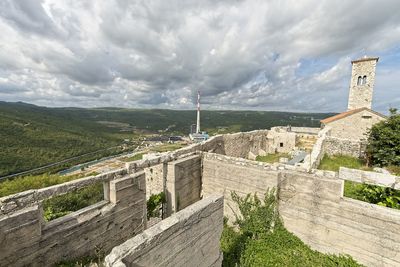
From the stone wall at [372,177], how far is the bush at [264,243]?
2.61m

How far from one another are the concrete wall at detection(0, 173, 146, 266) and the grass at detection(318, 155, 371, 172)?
10635 millimetres

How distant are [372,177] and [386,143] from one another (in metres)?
6.44

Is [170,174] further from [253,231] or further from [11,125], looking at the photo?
[11,125]

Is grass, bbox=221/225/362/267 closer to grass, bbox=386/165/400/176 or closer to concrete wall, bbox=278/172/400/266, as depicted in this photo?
concrete wall, bbox=278/172/400/266

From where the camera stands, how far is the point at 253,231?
26.2ft

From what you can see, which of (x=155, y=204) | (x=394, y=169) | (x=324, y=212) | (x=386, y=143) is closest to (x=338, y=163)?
(x=386, y=143)

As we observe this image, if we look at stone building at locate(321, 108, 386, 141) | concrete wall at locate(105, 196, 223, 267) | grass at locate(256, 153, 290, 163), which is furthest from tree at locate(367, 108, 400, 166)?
concrete wall at locate(105, 196, 223, 267)

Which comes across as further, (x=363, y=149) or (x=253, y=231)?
(x=363, y=149)

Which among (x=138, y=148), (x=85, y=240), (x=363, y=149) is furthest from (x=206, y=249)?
(x=138, y=148)

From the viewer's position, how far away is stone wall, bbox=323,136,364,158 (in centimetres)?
1395

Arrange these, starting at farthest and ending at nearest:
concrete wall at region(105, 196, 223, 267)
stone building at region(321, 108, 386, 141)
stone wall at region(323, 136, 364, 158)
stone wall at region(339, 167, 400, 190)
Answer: stone building at region(321, 108, 386, 141) → stone wall at region(323, 136, 364, 158) → stone wall at region(339, 167, 400, 190) → concrete wall at region(105, 196, 223, 267)

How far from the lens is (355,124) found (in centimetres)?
1841

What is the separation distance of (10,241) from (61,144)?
86.1 m

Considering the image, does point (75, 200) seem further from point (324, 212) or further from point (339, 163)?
point (339, 163)
